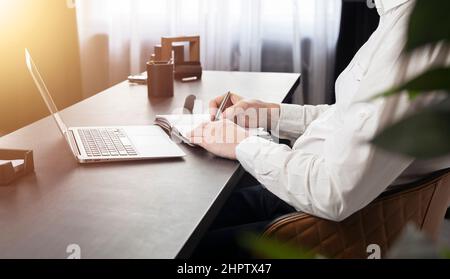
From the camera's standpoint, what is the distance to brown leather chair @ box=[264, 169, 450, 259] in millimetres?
951

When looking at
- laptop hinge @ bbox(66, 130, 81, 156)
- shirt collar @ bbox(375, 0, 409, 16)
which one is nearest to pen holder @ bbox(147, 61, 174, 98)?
laptop hinge @ bbox(66, 130, 81, 156)

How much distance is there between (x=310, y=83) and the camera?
3.36 m

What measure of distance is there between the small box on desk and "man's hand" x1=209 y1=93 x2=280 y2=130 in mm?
552

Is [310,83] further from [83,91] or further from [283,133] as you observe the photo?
[283,133]

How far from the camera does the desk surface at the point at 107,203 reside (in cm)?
78

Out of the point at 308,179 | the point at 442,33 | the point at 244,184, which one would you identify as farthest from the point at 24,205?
the point at 244,184

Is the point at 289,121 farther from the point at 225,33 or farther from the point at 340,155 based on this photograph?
the point at 225,33

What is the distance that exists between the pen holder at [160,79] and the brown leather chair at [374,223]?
3.18 feet

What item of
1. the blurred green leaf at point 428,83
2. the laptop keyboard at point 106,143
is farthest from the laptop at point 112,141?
the blurred green leaf at point 428,83

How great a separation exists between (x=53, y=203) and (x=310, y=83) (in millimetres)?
2611

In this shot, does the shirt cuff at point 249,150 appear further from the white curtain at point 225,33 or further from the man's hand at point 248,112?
the white curtain at point 225,33

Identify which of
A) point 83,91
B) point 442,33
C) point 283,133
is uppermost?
point 442,33
